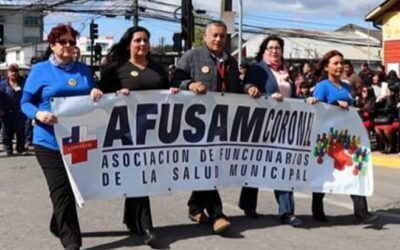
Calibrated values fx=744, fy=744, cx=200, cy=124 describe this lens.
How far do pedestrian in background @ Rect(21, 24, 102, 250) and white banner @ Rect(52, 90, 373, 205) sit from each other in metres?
0.08

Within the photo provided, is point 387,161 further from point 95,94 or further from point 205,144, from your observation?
point 95,94

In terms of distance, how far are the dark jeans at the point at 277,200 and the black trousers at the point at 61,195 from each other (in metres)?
2.15

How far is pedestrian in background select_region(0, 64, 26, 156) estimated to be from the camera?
15352 millimetres

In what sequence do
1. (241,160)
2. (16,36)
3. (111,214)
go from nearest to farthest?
(241,160) < (111,214) < (16,36)

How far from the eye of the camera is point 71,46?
6.23m

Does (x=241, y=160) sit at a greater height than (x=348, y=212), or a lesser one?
greater

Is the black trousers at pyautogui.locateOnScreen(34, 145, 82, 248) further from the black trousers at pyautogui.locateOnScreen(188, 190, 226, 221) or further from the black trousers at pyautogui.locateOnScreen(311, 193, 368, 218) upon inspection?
the black trousers at pyautogui.locateOnScreen(311, 193, 368, 218)

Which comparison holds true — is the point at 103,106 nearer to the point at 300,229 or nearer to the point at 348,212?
the point at 300,229

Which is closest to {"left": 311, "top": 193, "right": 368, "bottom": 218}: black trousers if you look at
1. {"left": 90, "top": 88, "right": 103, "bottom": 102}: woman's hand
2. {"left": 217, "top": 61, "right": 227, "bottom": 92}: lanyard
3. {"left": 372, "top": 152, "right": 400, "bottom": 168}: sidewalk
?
{"left": 217, "top": 61, "right": 227, "bottom": 92}: lanyard

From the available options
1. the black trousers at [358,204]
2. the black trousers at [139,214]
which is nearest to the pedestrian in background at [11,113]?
the black trousers at [139,214]

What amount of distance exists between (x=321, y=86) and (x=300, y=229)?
4.77ft

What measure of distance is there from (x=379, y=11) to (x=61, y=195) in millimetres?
22089

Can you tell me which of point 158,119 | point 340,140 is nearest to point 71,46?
point 158,119

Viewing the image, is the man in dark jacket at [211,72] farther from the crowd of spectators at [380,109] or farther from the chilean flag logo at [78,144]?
the crowd of spectators at [380,109]
